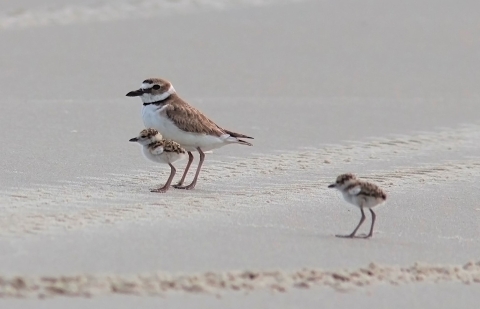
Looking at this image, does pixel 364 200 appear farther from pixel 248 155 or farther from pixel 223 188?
pixel 248 155

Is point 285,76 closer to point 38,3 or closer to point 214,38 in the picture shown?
point 214,38

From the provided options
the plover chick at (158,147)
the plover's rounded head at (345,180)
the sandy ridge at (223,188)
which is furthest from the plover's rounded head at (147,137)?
the plover's rounded head at (345,180)

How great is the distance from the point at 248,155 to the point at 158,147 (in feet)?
4.52

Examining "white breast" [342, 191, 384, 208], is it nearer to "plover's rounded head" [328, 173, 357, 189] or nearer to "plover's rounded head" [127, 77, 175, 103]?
"plover's rounded head" [328, 173, 357, 189]

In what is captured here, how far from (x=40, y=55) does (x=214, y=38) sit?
2.40 m

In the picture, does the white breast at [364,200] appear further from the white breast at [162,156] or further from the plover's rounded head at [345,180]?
the white breast at [162,156]

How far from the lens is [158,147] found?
784cm

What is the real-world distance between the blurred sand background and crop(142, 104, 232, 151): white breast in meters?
0.28

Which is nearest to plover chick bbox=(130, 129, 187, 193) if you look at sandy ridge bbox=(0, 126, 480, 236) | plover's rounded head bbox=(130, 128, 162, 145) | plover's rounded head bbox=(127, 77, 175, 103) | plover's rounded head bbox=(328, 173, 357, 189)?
plover's rounded head bbox=(130, 128, 162, 145)

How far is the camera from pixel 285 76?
1214 centimetres

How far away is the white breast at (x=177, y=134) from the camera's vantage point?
803 centimetres

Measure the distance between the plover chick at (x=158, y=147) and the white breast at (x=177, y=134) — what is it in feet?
0.22

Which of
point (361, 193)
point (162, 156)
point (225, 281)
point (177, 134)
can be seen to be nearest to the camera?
point (225, 281)

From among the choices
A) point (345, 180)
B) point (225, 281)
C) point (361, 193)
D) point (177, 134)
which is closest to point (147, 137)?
point (177, 134)
